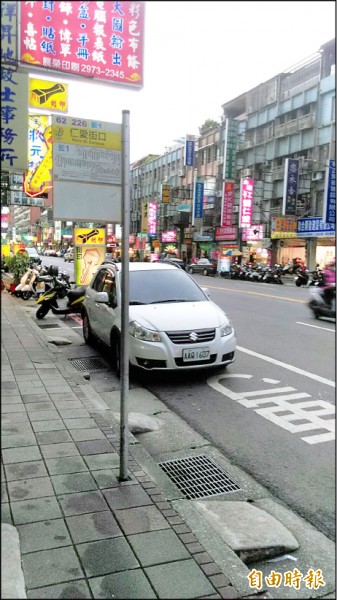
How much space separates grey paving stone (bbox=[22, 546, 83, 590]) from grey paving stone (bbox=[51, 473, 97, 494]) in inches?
25.8

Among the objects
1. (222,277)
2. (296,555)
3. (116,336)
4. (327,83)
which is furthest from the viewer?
(222,277)

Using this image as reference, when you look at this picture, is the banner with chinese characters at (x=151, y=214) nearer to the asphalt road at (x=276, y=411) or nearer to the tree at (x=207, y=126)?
the tree at (x=207, y=126)

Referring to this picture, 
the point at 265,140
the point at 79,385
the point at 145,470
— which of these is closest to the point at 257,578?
the point at 145,470

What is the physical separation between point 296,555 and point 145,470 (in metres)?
1.25

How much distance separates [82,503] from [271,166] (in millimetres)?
36724

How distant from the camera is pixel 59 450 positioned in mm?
3824

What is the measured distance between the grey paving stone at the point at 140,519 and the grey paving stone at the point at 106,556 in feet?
0.45

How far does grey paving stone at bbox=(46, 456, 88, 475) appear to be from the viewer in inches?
136

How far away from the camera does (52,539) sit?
8.62 feet

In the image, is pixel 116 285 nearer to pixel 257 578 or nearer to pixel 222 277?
pixel 257 578

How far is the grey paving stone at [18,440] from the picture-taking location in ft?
12.7

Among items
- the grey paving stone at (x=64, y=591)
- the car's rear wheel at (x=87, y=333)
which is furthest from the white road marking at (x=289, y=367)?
the grey paving stone at (x=64, y=591)

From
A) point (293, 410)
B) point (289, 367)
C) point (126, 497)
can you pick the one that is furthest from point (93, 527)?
point (289, 367)

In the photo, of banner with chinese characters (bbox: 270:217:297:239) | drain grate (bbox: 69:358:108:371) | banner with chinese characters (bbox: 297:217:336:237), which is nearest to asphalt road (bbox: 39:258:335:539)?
drain grate (bbox: 69:358:108:371)
